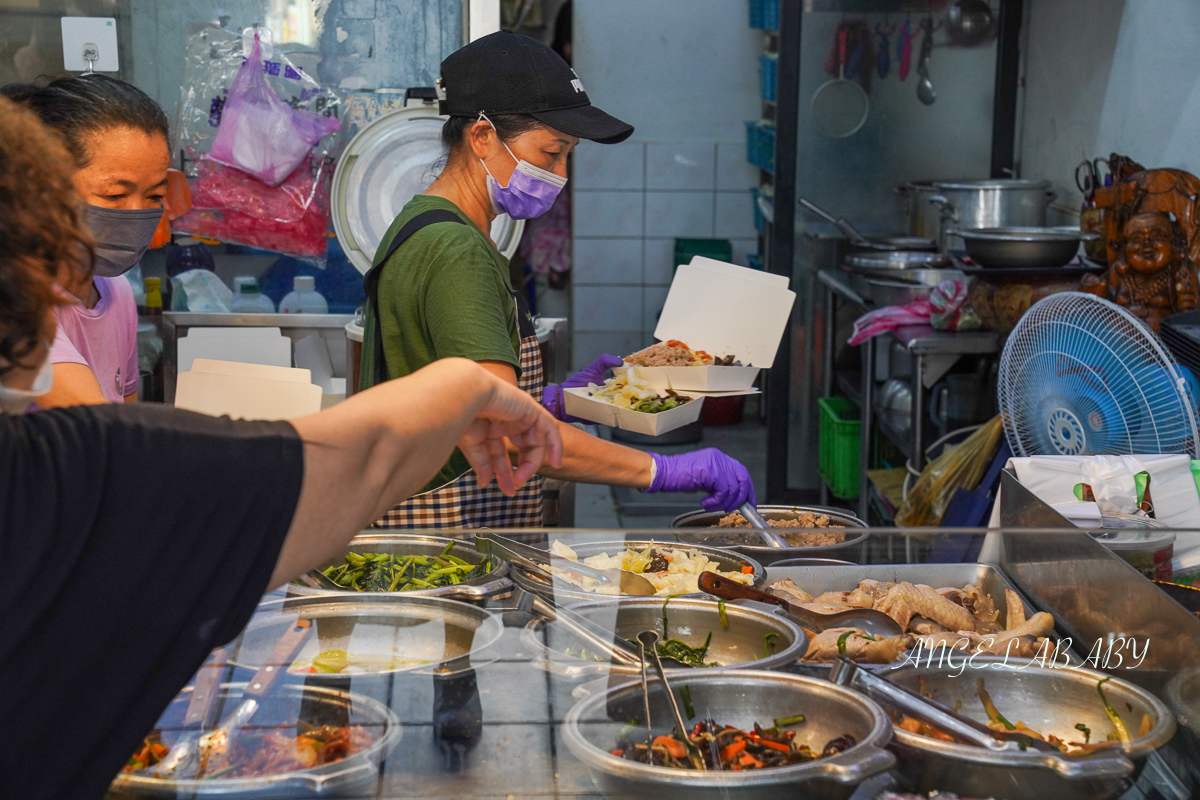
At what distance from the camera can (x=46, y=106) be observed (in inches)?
77.9

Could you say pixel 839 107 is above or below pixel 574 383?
above

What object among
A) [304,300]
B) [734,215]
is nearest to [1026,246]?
[304,300]

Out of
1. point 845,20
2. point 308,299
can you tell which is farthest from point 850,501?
point 308,299

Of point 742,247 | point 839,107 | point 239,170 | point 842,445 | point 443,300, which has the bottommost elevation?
point 842,445

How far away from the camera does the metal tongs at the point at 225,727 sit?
1.20 metres

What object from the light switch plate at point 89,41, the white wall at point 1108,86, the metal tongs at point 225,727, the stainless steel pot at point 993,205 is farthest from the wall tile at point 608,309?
the metal tongs at point 225,727

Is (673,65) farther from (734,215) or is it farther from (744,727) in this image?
(744,727)

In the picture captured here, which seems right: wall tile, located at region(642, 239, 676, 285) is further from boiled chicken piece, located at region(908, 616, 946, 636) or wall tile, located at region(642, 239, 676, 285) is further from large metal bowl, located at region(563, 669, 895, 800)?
large metal bowl, located at region(563, 669, 895, 800)

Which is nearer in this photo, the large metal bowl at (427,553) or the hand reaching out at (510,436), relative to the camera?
the hand reaching out at (510,436)

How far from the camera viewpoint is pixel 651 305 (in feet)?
24.3

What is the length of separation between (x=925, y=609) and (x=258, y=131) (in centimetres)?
256

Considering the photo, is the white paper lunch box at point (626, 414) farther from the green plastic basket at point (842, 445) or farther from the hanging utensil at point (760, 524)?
the green plastic basket at point (842, 445)

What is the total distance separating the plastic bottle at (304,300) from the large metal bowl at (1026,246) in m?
2.08

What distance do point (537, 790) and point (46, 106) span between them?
5.04ft
